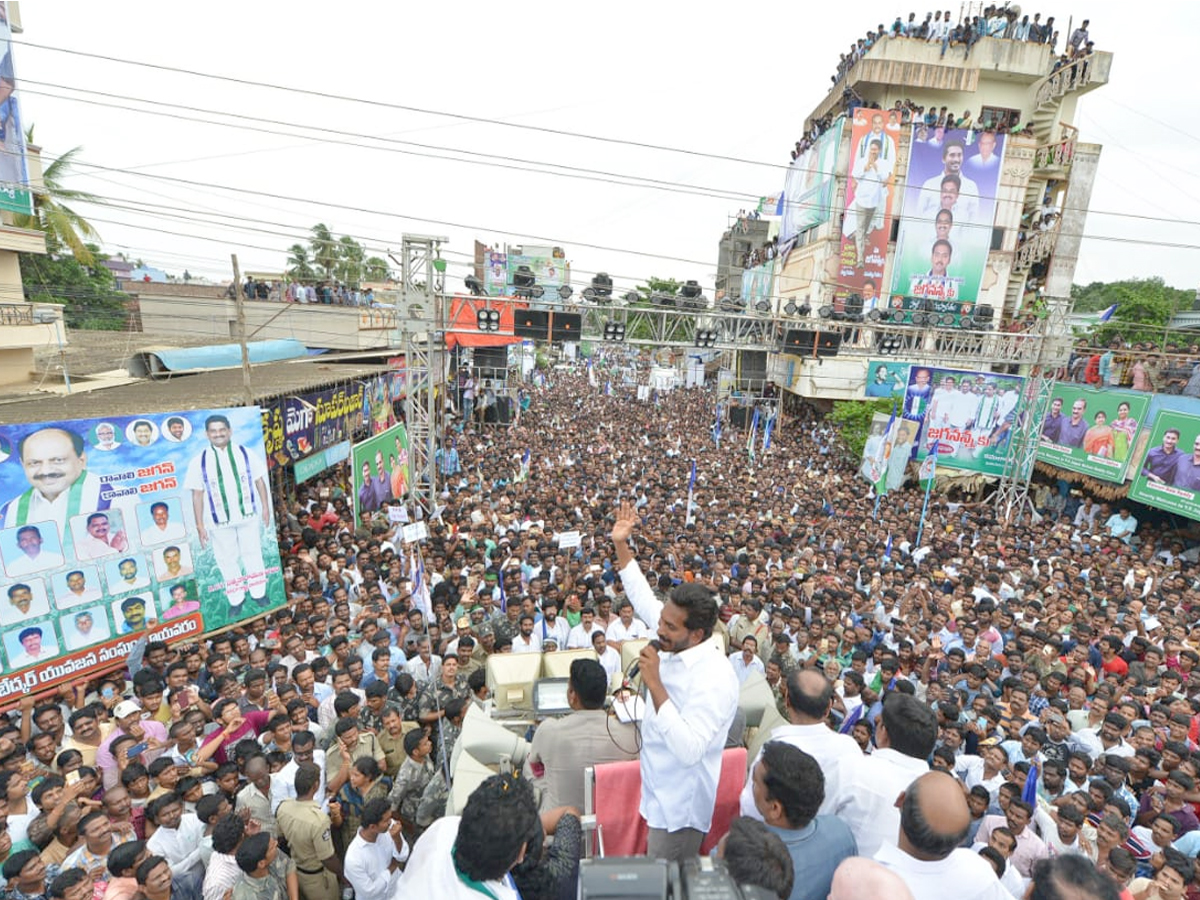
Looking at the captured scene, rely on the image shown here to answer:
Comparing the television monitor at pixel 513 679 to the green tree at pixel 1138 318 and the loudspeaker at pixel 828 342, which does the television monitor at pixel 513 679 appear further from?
the green tree at pixel 1138 318

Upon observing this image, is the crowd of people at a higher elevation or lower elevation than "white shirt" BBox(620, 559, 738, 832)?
lower

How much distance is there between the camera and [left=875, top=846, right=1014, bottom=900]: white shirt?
6.77ft

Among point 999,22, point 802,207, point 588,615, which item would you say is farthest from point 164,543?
point 999,22

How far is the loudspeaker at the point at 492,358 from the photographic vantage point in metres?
24.5

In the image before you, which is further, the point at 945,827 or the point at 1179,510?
the point at 1179,510

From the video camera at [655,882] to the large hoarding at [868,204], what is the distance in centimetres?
2659

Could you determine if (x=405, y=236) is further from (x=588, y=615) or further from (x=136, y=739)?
(x=136, y=739)

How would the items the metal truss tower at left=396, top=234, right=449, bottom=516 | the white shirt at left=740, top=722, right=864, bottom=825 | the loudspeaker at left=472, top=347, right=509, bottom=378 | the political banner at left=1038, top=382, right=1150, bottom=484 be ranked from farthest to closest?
the loudspeaker at left=472, top=347, right=509, bottom=378
the political banner at left=1038, top=382, right=1150, bottom=484
the metal truss tower at left=396, top=234, right=449, bottom=516
the white shirt at left=740, top=722, right=864, bottom=825

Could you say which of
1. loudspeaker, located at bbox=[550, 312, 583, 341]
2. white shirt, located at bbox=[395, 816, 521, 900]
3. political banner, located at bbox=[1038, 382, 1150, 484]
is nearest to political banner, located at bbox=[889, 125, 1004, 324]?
political banner, located at bbox=[1038, 382, 1150, 484]

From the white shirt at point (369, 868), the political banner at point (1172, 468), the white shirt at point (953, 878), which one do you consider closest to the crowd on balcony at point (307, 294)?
the white shirt at point (369, 868)

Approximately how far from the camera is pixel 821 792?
6.97 feet

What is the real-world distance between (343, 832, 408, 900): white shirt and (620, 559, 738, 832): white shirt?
1774 millimetres

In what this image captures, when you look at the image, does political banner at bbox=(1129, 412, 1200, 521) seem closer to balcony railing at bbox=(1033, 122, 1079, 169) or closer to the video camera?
the video camera

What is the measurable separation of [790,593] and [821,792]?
6.08m
